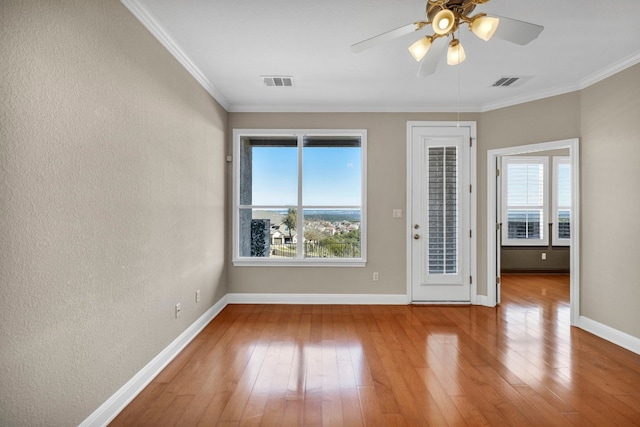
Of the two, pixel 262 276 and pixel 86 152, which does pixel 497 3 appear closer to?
pixel 86 152

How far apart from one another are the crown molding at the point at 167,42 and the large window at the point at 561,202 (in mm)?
6551

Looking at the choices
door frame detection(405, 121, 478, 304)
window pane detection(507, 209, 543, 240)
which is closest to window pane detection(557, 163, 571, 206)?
window pane detection(507, 209, 543, 240)

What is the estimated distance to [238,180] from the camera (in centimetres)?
445

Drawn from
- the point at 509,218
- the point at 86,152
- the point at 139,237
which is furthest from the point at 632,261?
the point at 86,152

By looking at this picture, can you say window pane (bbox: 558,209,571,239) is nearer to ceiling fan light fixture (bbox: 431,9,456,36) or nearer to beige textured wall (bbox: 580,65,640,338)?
beige textured wall (bbox: 580,65,640,338)

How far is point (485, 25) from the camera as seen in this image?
1.70m

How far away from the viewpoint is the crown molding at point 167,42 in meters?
2.20

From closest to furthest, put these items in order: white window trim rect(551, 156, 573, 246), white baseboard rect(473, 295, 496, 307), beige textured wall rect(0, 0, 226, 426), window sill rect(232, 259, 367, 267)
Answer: beige textured wall rect(0, 0, 226, 426) → white baseboard rect(473, 295, 496, 307) → window sill rect(232, 259, 367, 267) → white window trim rect(551, 156, 573, 246)

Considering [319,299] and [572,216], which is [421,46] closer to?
[572,216]

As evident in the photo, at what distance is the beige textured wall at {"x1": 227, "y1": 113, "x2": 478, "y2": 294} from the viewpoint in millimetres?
4395

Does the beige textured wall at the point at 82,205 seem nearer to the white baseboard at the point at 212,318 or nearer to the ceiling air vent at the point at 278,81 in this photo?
the white baseboard at the point at 212,318

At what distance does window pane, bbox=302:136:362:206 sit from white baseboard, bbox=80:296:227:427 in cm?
215

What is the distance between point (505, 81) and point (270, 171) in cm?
307

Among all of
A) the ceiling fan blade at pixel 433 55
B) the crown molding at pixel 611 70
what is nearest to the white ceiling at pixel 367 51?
the crown molding at pixel 611 70
